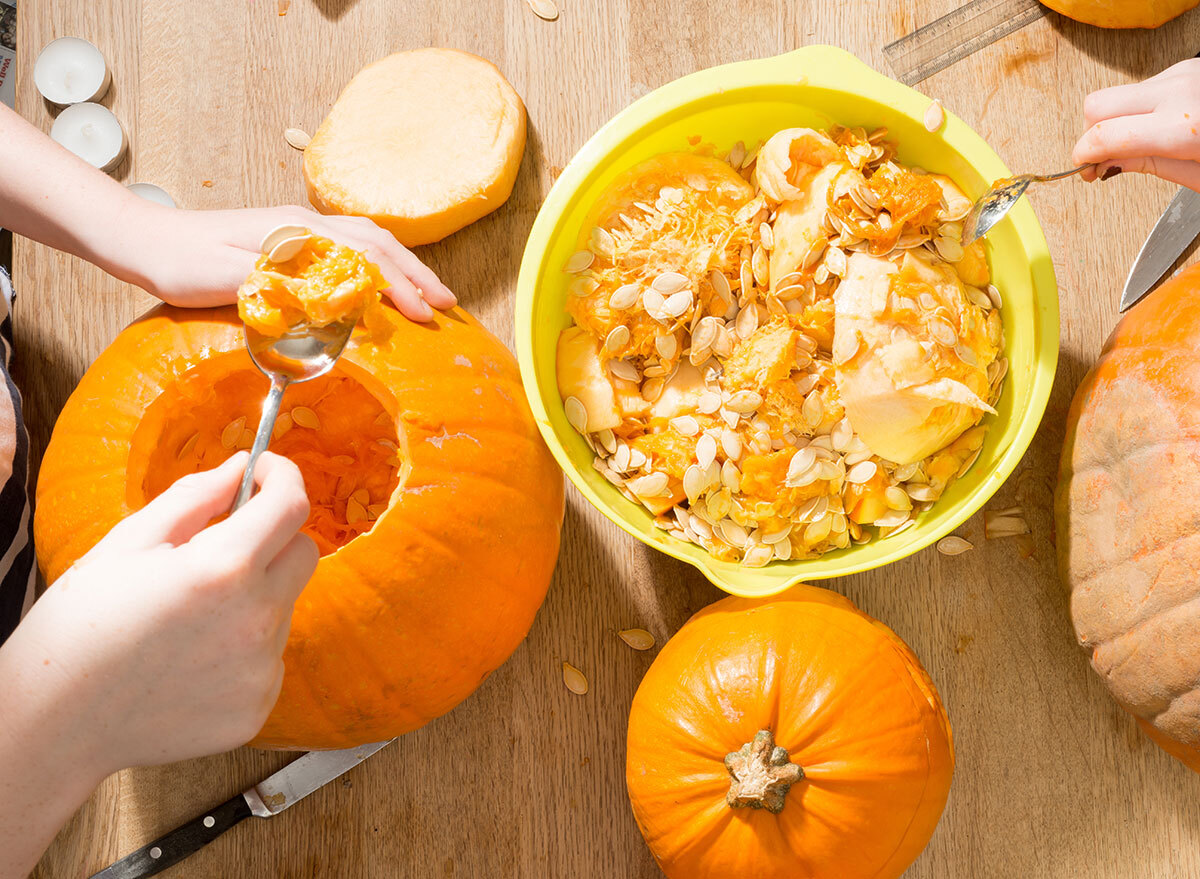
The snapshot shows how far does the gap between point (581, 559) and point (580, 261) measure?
0.38 meters

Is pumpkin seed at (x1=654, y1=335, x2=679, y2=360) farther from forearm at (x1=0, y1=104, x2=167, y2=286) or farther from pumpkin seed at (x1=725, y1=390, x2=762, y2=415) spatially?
forearm at (x1=0, y1=104, x2=167, y2=286)

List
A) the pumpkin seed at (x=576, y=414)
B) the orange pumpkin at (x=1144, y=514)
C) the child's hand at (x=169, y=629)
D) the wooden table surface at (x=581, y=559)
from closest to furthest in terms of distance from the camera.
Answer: the child's hand at (x=169, y=629) → the orange pumpkin at (x=1144, y=514) → the pumpkin seed at (x=576, y=414) → the wooden table surface at (x=581, y=559)

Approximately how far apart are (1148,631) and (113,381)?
42.5 inches

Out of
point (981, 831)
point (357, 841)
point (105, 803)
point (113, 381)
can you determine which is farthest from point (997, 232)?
point (105, 803)

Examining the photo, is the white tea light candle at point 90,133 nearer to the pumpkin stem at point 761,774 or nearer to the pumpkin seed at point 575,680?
the pumpkin seed at point 575,680

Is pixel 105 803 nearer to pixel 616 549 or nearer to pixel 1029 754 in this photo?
pixel 616 549

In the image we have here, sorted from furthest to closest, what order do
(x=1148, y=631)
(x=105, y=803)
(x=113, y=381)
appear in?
(x=105, y=803)
(x=1148, y=631)
(x=113, y=381)

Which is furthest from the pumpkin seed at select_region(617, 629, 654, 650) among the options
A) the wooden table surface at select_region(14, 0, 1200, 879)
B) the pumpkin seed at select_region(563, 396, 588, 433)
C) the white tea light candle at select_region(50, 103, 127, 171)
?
the white tea light candle at select_region(50, 103, 127, 171)

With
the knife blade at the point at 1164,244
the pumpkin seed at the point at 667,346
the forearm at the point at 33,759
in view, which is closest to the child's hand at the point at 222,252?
the pumpkin seed at the point at 667,346

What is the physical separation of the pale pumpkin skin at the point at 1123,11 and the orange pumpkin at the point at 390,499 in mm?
852

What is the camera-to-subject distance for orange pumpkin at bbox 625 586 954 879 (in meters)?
0.90

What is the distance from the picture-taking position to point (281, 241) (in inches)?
32.8

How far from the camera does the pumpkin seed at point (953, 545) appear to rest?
1.10 m

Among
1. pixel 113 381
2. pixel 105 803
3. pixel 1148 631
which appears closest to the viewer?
pixel 113 381
